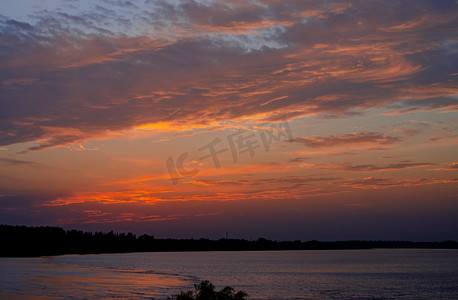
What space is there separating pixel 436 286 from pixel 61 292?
208 ft

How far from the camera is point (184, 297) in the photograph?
27.4 meters

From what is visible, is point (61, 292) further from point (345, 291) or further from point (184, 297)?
point (345, 291)

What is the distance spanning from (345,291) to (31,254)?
531 ft

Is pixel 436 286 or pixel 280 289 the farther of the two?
pixel 436 286

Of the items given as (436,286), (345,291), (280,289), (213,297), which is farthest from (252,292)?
(213,297)

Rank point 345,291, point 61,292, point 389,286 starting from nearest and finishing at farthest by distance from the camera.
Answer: point 61,292 → point 345,291 → point 389,286

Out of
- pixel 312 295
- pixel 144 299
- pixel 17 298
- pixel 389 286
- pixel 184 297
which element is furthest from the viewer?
pixel 389 286

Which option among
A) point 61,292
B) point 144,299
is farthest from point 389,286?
point 61,292

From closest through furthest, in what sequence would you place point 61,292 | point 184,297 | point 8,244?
point 184,297 → point 61,292 → point 8,244

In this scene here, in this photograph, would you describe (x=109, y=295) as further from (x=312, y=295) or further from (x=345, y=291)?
(x=345, y=291)

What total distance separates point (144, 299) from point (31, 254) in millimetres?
164974

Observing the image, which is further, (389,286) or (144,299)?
(389,286)

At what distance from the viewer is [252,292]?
68.5m

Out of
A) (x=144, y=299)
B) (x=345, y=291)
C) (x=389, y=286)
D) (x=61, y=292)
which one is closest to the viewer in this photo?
(x=144, y=299)
